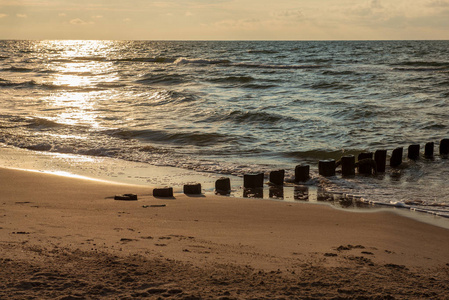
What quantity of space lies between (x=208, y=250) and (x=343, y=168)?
4.97 meters

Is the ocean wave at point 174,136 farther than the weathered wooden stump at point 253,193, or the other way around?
the ocean wave at point 174,136

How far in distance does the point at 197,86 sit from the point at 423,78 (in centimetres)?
1190

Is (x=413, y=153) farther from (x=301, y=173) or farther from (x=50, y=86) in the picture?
(x=50, y=86)

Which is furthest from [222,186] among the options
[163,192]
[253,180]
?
[163,192]

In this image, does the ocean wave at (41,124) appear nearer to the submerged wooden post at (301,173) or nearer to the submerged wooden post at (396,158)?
the submerged wooden post at (301,173)

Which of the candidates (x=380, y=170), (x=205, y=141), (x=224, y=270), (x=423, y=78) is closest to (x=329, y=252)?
(x=224, y=270)

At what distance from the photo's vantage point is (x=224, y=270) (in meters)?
3.81

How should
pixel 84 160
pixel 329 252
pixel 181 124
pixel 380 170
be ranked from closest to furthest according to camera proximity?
1. pixel 329 252
2. pixel 380 170
3. pixel 84 160
4. pixel 181 124

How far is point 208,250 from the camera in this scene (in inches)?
170

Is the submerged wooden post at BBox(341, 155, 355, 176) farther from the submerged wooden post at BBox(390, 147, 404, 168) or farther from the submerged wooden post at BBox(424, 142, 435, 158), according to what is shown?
the submerged wooden post at BBox(424, 142, 435, 158)

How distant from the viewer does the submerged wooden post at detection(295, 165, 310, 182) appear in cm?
816

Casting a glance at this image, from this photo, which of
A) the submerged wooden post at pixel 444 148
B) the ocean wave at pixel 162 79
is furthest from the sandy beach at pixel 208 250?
the ocean wave at pixel 162 79

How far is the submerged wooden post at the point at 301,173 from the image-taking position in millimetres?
8156

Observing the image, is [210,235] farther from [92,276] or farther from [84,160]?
[84,160]
